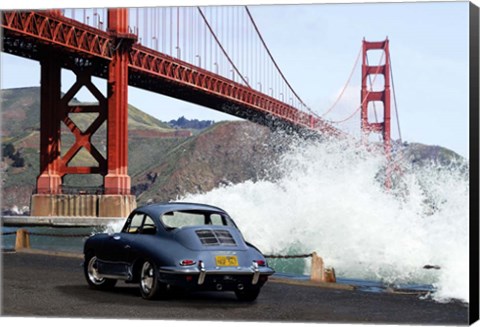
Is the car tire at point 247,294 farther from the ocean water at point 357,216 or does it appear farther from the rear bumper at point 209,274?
the ocean water at point 357,216

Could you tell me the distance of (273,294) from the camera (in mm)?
16562

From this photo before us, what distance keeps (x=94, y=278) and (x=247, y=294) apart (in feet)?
9.21

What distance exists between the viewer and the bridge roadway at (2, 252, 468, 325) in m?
14.2

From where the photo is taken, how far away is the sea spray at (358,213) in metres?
20.2

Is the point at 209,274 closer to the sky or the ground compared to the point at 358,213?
closer to the ground

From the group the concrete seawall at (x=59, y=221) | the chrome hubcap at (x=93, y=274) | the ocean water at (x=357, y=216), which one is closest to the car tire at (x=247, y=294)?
the chrome hubcap at (x=93, y=274)

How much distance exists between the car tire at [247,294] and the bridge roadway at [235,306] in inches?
5.0

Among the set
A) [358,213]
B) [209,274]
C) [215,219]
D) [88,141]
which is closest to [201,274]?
[209,274]

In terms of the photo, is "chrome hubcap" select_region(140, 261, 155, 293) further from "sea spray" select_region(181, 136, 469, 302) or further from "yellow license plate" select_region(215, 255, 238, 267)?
"sea spray" select_region(181, 136, 469, 302)

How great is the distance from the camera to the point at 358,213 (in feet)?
78.9

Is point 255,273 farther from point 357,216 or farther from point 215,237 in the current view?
point 357,216

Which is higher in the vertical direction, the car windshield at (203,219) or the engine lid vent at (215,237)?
the car windshield at (203,219)

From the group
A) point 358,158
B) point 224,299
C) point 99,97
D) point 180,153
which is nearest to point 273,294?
point 224,299

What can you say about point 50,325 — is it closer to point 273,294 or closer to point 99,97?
point 273,294
